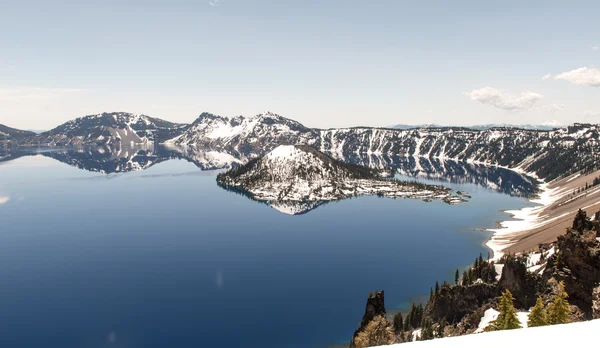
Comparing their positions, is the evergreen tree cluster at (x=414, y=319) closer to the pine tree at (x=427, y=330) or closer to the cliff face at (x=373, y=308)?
the pine tree at (x=427, y=330)

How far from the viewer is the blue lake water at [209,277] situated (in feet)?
290

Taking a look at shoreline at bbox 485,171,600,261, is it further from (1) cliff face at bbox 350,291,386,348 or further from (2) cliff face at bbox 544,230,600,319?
(1) cliff face at bbox 350,291,386,348

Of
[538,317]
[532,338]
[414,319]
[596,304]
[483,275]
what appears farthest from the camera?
[483,275]

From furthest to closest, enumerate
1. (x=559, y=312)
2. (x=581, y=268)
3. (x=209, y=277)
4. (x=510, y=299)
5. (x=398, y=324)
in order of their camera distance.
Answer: (x=209, y=277) → (x=398, y=324) → (x=581, y=268) → (x=510, y=299) → (x=559, y=312)

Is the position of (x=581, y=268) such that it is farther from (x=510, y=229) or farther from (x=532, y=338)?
(x=510, y=229)

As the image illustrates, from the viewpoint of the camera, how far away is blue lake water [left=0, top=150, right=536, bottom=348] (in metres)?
88.2

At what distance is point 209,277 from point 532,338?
11254 centimetres

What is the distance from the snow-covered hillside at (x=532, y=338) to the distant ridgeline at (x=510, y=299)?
2868cm

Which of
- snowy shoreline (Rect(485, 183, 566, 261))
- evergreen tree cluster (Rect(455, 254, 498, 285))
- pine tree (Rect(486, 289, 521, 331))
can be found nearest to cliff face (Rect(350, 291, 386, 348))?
pine tree (Rect(486, 289, 521, 331))

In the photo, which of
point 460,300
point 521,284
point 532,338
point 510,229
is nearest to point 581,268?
point 521,284

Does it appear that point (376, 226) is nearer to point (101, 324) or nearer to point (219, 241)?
point (219, 241)

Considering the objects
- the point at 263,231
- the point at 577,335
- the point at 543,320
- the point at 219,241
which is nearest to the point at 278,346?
the point at 543,320

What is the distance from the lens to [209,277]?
12144 centimetres

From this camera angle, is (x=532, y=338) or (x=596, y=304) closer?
(x=532, y=338)
